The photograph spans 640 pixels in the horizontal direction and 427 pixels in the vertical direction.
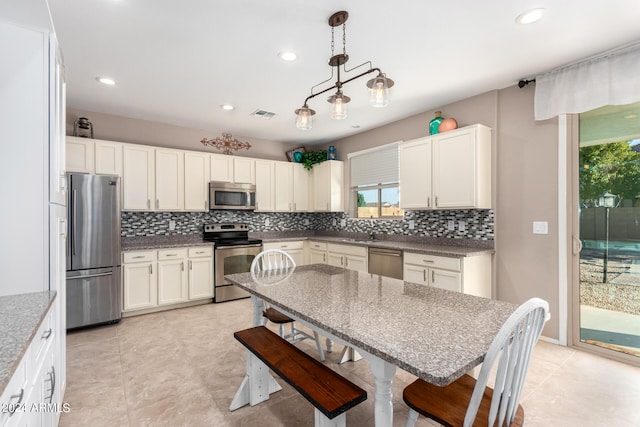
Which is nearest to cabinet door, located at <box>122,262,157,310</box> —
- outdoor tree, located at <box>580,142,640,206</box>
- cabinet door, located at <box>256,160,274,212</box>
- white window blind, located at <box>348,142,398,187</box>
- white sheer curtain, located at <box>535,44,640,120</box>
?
cabinet door, located at <box>256,160,274,212</box>

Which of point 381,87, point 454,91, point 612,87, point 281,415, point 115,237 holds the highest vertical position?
point 454,91

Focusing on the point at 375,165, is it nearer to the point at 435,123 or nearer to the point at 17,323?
the point at 435,123

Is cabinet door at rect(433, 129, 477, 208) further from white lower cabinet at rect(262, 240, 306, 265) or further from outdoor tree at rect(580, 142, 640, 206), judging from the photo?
white lower cabinet at rect(262, 240, 306, 265)

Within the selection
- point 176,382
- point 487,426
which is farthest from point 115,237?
point 487,426

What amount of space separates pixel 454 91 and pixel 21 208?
3696mm

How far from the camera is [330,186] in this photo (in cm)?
521

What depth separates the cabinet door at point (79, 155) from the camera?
3578 millimetres

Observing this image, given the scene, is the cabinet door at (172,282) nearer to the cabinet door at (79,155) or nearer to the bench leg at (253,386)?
the cabinet door at (79,155)

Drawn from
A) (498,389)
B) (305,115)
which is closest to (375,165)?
(305,115)

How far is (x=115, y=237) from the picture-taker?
11.6ft

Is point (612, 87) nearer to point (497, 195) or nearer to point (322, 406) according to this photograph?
point (497, 195)

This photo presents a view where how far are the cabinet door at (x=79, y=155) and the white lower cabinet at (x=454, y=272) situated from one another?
395 cm

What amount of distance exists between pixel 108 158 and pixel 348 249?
Result: 332 centimetres

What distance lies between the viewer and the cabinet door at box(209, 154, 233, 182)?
182 inches
